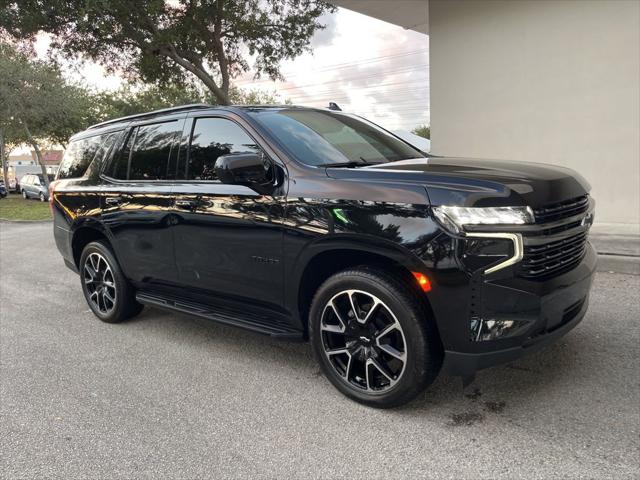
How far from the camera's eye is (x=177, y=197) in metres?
3.96

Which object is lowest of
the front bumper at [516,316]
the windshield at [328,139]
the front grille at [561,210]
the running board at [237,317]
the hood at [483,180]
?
the running board at [237,317]

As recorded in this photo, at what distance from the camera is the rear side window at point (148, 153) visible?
4.19 meters

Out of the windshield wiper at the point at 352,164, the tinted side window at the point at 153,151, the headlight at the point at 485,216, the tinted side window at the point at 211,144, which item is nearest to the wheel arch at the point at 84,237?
the tinted side window at the point at 153,151

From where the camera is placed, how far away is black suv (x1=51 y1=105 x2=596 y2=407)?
2660mm

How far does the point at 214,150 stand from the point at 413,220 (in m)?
1.80

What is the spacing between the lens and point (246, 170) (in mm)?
3254

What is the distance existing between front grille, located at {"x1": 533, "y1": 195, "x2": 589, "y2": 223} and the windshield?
4.16 ft

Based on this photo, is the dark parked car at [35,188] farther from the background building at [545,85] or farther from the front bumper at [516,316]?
the front bumper at [516,316]

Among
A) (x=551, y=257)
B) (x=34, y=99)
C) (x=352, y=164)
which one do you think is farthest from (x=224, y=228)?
(x=34, y=99)

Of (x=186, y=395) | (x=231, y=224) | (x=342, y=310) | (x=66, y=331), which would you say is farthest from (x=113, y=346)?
(x=342, y=310)

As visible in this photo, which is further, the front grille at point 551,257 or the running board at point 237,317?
the running board at point 237,317

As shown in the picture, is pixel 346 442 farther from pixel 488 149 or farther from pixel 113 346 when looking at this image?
pixel 488 149

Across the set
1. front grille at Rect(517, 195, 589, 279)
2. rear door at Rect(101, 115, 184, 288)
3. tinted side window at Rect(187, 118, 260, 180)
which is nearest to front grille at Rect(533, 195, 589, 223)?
front grille at Rect(517, 195, 589, 279)

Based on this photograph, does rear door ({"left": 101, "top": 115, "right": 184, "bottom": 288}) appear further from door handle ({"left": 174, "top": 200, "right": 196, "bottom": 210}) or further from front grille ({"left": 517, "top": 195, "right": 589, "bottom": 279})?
front grille ({"left": 517, "top": 195, "right": 589, "bottom": 279})
